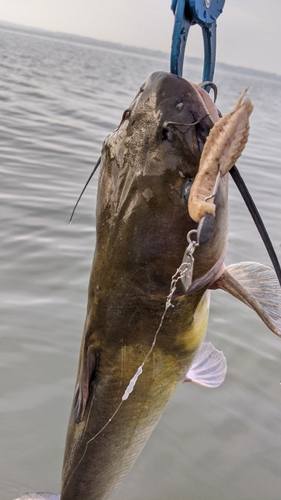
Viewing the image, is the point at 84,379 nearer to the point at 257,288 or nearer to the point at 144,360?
the point at 144,360

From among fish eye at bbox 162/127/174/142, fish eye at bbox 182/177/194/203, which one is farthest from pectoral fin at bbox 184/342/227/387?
fish eye at bbox 162/127/174/142

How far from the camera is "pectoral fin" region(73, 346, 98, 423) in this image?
1987 millimetres

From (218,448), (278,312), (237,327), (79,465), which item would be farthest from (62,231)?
(278,312)

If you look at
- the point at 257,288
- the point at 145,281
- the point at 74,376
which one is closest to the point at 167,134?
the point at 145,281

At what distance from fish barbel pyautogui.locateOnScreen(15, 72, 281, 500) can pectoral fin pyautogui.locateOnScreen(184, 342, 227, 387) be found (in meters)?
0.24

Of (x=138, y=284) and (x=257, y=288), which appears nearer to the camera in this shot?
(x=138, y=284)

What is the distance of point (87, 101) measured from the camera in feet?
53.1

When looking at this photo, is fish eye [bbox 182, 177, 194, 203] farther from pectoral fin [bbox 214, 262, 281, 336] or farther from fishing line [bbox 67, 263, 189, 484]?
pectoral fin [bbox 214, 262, 281, 336]

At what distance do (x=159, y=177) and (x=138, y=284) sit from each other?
0.39 m

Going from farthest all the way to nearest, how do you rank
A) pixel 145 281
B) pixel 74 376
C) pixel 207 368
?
pixel 74 376, pixel 207 368, pixel 145 281

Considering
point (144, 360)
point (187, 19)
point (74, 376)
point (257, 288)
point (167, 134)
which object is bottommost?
point (74, 376)

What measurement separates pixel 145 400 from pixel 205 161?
116 cm

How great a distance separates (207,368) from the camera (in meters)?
2.43

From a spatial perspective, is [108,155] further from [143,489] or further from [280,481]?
[280,481]
